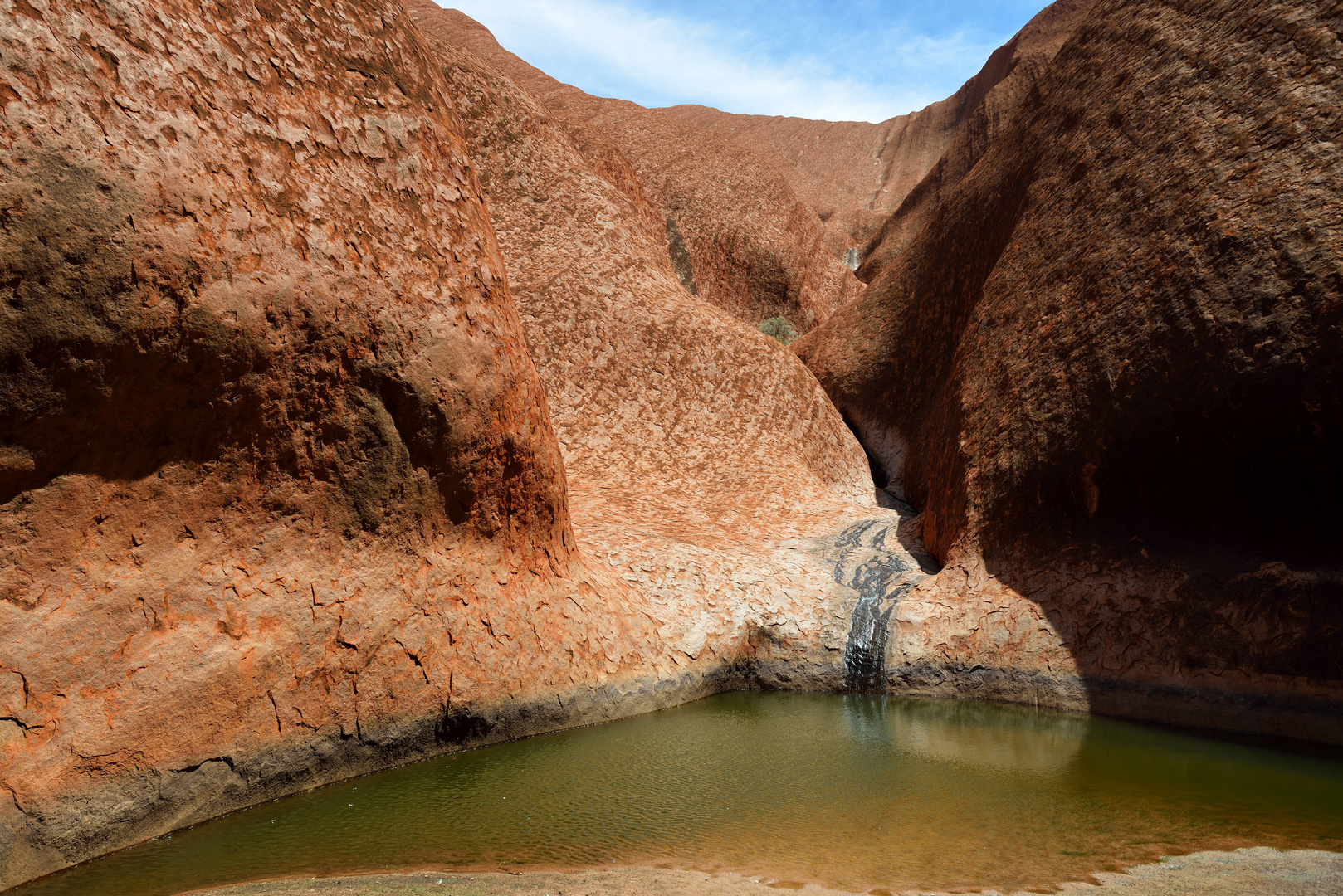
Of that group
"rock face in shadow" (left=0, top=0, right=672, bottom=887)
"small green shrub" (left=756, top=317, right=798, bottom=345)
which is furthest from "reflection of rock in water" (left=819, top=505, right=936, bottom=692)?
"small green shrub" (left=756, top=317, right=798, bottom=345)

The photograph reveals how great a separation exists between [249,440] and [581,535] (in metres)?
3.73

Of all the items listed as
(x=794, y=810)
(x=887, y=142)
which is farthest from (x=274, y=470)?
(x=887, y=142)

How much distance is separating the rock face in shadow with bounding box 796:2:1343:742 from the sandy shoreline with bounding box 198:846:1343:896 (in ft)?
9.64

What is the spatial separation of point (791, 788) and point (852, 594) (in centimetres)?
340

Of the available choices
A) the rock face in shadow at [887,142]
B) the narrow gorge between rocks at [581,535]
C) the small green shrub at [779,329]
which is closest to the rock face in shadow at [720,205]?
the small green shrub at [779,329]

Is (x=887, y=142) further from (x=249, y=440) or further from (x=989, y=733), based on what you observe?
(x=249, y=440)

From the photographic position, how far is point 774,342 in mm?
13109

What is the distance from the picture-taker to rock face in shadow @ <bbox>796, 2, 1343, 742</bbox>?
5.93m

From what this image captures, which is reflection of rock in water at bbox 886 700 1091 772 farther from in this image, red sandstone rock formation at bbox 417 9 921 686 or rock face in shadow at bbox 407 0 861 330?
rock face in shadow at bbox 407 0 861 330

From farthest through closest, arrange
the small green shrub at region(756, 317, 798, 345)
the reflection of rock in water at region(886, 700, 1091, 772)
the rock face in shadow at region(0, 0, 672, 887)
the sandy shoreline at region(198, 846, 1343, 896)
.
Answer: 1. the small green shrub at region(756, 317, 798, 345)
2. the reflection of rock in water at region(886, 700, 1091, 772)
3. the rock face in shadow at region(0, 0, 672, 887)
4. the sandy shoreline at region(198, 846, 1343, 896)

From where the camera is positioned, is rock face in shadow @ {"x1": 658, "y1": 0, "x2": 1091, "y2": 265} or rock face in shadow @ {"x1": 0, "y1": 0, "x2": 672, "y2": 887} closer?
rock face in shadow @ {"x1": 0, "y1": 0, "x2": 672, "y2": 887}

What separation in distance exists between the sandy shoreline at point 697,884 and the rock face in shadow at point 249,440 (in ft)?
4.15

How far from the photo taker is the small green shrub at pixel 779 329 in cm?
1948

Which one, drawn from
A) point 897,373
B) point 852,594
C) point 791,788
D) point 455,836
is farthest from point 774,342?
point 455,836
